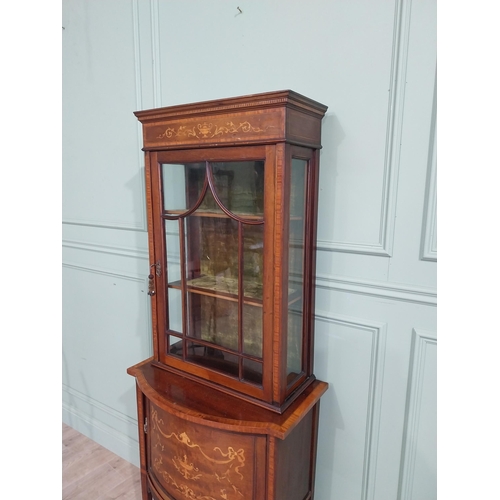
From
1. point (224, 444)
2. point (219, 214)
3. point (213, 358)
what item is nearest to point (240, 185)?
point (219, 214)

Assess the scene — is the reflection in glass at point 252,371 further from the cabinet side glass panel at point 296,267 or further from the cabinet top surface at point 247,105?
the cabinet top surface at point 247,105

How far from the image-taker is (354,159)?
88 cm

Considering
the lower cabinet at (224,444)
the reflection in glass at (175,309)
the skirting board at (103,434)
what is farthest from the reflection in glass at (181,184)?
the skirting board at (103,434)

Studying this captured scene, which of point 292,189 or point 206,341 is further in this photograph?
point 206,341

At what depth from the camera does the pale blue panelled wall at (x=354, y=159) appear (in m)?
0.82

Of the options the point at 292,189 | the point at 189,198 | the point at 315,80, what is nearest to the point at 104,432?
the point at 189,198

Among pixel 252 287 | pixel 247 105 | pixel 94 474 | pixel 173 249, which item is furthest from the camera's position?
pixel 94 474

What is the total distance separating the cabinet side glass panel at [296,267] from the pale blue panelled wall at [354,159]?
3.8 inches

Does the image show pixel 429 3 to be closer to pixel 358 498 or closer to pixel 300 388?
pixel 300 388

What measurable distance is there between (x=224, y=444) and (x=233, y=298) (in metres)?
0.31

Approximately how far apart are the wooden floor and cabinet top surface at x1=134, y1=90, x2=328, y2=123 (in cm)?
128

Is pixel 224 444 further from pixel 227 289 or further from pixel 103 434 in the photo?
pixel 103 434

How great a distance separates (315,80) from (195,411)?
0.81m
